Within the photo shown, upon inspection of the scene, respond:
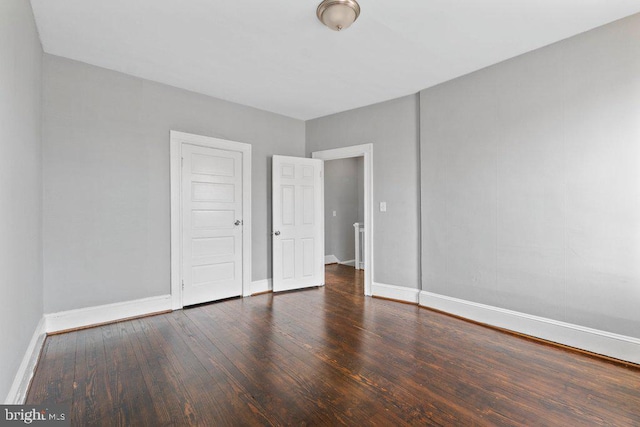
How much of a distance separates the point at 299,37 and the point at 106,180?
7.98 ft

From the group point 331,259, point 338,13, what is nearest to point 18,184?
point 338,13

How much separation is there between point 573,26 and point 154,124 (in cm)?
414

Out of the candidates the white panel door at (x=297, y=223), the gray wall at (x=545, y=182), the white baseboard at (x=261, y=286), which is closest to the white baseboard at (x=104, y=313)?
the white baseboard at (x=261, y=286)

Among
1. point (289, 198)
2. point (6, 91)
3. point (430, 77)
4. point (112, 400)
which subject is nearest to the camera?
point (6, 91)

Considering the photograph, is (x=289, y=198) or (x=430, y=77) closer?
(x=430, y=77)

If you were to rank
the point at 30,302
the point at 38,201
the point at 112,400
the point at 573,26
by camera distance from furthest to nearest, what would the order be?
the point at 38,201 < the point at 573,26 < the point at 30,302 < the point at 112,400

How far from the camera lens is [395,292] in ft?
13.0

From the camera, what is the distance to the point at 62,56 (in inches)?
114

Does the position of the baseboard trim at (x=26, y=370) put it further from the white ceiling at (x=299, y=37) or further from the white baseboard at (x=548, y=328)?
the white baseboard at (x=548, y=328)

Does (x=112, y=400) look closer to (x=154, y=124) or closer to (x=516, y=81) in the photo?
(x=154, y=124)

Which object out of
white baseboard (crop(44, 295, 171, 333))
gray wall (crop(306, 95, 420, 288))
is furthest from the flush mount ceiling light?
white baseboard (crop(44, 295, 171, 333))

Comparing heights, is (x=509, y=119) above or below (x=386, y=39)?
below

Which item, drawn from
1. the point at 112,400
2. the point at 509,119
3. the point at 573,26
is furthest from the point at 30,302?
the point at 573,26

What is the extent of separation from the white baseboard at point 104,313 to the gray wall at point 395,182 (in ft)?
9.12
